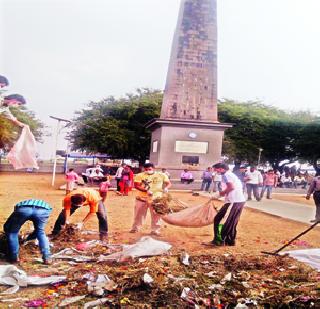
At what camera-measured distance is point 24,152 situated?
4840mm

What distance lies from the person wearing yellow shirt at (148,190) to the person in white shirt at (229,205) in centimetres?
110

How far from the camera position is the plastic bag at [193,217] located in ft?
21.1

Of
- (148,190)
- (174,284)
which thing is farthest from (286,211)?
(174,284)

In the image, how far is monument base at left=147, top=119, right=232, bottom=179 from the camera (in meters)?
16.5

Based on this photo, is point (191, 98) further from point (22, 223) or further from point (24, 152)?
point (22, 223)

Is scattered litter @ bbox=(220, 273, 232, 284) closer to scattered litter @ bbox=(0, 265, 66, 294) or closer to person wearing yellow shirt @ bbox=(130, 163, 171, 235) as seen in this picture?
scattered litter @ bbox=(0, 265, 66, 294)

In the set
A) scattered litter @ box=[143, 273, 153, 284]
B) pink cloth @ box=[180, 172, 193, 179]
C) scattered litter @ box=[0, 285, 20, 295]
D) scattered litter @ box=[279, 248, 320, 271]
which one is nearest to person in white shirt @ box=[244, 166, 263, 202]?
pink cloth @ box=[180, 172, 193, 179]

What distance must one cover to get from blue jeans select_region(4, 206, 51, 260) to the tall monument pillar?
466 inches

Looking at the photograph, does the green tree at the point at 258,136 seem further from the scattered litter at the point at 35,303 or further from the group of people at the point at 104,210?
the scattered litter at the point at 35,303

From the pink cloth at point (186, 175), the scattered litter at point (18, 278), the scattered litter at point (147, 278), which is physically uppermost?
the pink cloth at point (186, 175)

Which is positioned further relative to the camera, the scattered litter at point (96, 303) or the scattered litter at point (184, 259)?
the scattered litter at point (184, 259)

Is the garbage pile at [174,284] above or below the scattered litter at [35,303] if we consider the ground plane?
above

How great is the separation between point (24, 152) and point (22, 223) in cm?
87

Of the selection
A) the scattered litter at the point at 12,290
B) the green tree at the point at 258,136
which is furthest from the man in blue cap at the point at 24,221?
the green tree at the point at 258,136
